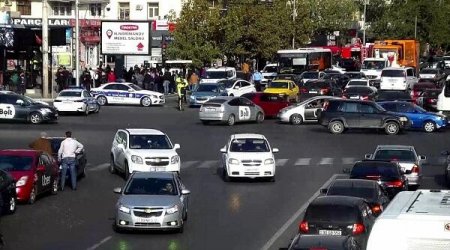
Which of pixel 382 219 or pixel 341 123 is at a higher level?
pixel 382 219

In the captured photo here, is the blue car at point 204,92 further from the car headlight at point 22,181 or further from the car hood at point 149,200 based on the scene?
the car hood at point 149,200

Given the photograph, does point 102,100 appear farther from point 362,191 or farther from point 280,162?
point 362,191

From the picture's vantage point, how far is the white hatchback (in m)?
30.8

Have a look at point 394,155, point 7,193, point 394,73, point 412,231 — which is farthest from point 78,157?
point 394,73

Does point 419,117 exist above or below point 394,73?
below

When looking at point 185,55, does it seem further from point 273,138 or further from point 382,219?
point 382,219

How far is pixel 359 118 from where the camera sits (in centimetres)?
4662

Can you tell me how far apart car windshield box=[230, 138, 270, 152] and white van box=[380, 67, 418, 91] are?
36170 mm

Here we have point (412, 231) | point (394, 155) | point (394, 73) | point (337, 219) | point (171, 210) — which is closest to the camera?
point (412, 231)

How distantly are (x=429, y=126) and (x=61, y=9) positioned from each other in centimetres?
5036

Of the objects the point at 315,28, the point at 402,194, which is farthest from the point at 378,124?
the point at 315,28

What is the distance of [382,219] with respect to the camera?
26.0 ft

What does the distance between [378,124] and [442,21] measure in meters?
71.0

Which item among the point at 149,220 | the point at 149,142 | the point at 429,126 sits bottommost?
the point at 429,126
